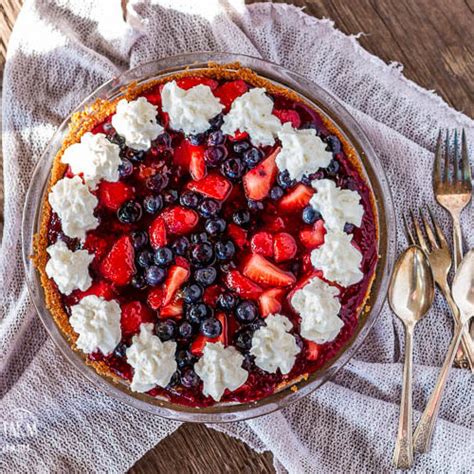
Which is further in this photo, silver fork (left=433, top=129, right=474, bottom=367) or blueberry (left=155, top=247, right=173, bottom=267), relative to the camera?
silver fork (left=433, top=129, right=474, bottom=367)

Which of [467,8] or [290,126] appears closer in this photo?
[290,126]

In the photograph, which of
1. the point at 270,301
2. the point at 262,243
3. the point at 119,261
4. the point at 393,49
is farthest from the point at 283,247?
the point at 393,49

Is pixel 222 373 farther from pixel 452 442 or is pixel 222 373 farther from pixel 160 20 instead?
pixel 160 20

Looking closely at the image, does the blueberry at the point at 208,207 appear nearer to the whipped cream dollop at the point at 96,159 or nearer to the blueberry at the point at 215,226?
the blueberry at the point at 215,226

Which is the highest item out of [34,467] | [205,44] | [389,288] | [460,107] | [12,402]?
[205,44]

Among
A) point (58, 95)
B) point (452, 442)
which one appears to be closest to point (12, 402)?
point (58, 95)

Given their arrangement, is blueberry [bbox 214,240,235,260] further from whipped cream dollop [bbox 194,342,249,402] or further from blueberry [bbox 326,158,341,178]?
blueberry [bbox 326,158,341,178]

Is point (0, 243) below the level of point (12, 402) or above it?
above

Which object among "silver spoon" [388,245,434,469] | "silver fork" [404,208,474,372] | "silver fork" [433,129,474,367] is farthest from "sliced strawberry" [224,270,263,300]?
"silver fork" [433,129,474,367]
